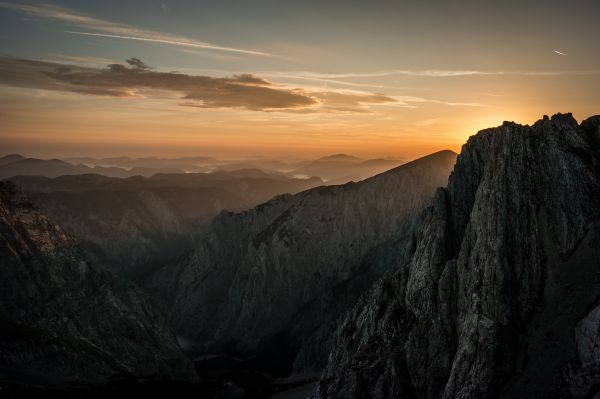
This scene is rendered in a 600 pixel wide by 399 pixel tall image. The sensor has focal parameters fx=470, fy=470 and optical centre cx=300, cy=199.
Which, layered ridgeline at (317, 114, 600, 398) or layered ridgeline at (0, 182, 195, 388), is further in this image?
layered ridgeline at (0, 182, 195, 388)

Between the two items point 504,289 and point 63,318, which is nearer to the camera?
point 504,289

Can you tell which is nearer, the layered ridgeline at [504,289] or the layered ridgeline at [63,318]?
the layered ridgeline at [504,289]

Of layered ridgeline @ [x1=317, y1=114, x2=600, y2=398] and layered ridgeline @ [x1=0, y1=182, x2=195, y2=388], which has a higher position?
layered ridgeline @ [x1=317, y1=114, x2=600, y2=398]

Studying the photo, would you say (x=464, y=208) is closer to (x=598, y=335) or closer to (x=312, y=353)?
(x=598, y=335)

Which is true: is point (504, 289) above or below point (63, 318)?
above

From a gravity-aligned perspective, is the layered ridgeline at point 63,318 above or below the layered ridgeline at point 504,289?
below
